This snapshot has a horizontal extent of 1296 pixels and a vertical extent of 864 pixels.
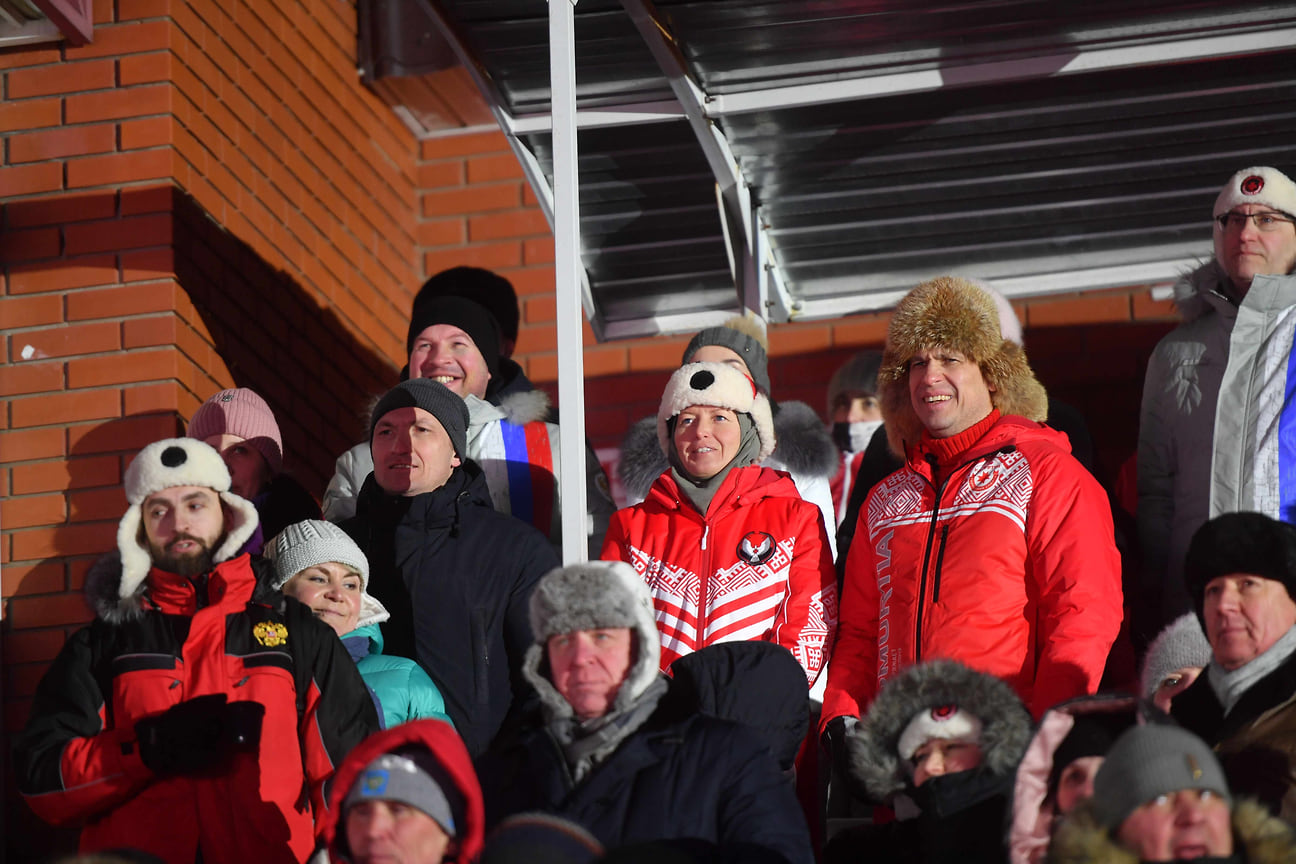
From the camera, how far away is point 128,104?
6531 mm

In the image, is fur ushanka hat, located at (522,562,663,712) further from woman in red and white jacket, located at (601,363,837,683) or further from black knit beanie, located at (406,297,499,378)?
black knit beanie, located at (406,297,499,378)

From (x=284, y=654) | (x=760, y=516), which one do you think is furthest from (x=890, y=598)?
(x=284, y=654)

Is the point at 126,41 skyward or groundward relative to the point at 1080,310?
skyward

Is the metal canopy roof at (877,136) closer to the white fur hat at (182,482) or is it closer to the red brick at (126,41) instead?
the red brick at (126,41)

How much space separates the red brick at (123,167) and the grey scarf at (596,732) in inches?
130

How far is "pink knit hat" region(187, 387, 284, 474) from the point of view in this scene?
5.79 meters

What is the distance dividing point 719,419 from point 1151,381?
1.27m

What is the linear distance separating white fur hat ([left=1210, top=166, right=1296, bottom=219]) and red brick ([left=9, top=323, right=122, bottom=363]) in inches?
145

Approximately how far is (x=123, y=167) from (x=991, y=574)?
11.8ft

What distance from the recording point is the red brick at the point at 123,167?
6.49m

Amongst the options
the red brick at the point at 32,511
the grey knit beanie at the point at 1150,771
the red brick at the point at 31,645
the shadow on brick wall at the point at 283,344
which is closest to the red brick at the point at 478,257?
the shadow on brick wall at the point at 283,344

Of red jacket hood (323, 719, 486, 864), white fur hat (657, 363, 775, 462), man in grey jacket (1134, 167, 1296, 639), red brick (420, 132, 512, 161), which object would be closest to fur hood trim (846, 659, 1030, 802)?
red jacket hood (323, 719, 486, 864)

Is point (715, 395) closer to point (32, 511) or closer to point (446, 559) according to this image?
point (446, 559)

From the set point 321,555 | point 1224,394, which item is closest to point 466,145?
point 321,555
